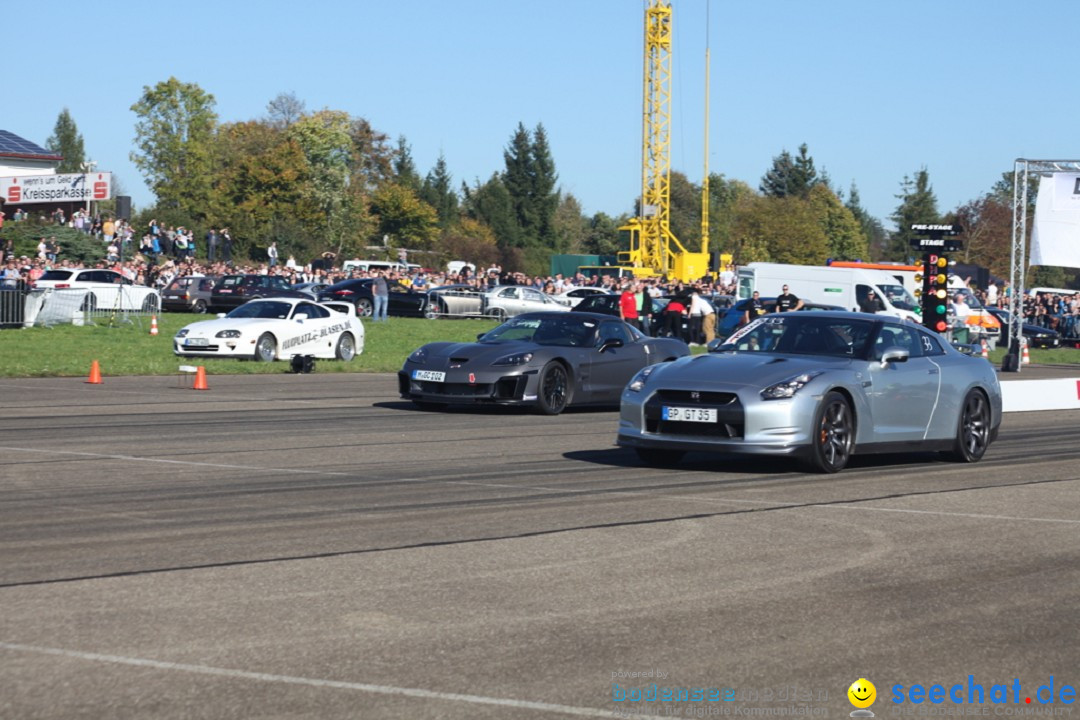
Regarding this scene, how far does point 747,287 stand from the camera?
5144 centimetres

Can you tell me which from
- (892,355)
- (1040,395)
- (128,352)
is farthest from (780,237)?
(892,355)

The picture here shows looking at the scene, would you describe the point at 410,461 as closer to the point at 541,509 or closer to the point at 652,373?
the point at 652,373

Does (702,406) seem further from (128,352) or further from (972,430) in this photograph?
(128,352)

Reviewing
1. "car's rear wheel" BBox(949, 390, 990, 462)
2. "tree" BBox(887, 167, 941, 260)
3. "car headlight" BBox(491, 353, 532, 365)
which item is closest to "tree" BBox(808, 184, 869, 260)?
"tree" BBox(887, 167, 941, 260)

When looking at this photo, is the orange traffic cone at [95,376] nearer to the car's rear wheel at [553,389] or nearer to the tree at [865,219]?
the car's rear wheel at [553,389]

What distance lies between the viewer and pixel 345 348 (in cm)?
2908

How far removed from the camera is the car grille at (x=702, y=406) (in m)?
11.8

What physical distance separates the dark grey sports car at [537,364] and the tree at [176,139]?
71.2 m

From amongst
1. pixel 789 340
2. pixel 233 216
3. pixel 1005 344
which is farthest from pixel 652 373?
pixel 233 216

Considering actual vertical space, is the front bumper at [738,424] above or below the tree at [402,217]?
below

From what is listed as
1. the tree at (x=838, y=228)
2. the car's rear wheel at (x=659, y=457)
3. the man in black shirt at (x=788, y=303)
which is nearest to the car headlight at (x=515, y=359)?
the car's rear wheel at (x=659, y=457)

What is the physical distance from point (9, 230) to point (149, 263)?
4779 millimetres

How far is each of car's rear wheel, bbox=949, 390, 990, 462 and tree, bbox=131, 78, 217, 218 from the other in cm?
7708

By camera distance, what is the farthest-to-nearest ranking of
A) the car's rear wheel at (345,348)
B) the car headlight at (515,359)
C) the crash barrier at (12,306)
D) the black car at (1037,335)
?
the black car at (1037,335) → the crash barrier at (12,306) → the car's rear wheel at (345,348) → the car headlight at (515,359)
